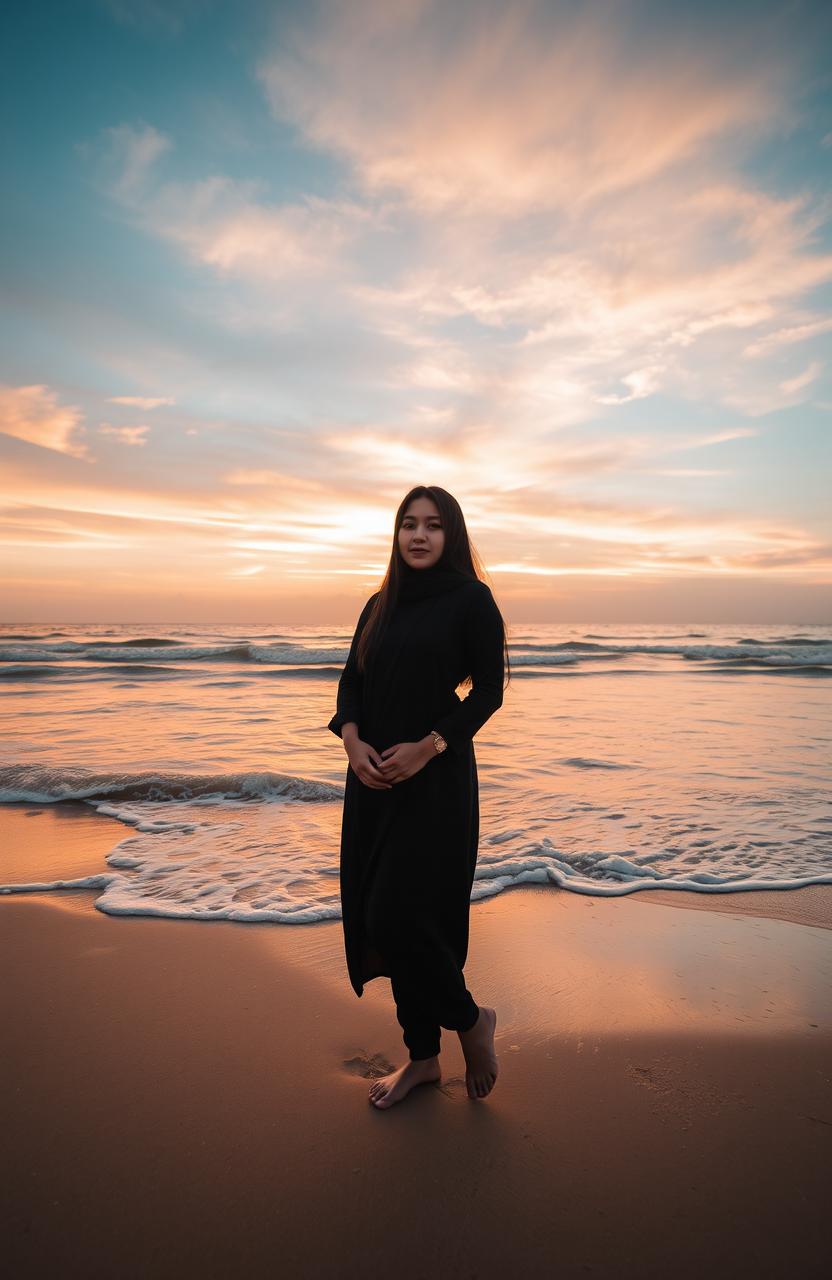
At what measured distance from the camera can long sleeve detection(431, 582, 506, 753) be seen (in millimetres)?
2209

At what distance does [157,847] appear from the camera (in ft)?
16.3

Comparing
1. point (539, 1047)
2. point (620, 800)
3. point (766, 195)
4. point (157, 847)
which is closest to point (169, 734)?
point (157, 847)

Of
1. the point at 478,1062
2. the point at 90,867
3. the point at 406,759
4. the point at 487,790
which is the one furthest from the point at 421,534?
the point at 487,790

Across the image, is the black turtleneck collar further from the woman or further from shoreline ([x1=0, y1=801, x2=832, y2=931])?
shoreline ([x1=0, y1=801, x2=832, y2=931])

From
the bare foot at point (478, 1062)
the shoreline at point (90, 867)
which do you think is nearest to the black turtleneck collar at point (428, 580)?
the bare foot at point (478, 1062)

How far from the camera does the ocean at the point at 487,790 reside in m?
4.27

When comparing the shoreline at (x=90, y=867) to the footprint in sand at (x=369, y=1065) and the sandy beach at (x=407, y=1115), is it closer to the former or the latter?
the sandy beach at (x=407, y=1115)

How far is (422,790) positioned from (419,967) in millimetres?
586

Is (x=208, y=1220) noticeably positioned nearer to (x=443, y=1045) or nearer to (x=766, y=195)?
(x=443, y=1045)

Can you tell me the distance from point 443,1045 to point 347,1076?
0.47 m

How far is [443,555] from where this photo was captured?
246 cm

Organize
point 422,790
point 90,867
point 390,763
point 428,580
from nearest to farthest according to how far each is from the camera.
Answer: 1. point 390,763
2. point 422,790
3. point 428,580
4. point 90,867

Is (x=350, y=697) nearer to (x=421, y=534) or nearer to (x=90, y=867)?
(x=421, y=534)

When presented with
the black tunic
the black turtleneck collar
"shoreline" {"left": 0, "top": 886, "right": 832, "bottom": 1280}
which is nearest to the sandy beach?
"shoreline" {"left": 0, "top": 886, "right": 832, "bottom": 1280}
